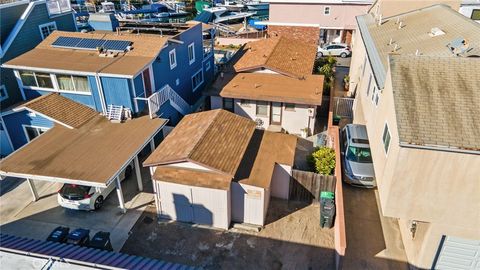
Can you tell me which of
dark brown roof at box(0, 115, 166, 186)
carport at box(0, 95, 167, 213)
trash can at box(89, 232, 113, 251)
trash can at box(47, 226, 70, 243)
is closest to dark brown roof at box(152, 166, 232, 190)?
carport at box(0, 95, 167, 213)

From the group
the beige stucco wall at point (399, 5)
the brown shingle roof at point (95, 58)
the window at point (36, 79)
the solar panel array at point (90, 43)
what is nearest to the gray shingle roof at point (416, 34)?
the beige stucco wall at point (399, 5)

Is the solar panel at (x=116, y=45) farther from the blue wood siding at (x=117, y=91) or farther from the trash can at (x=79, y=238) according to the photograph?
the trash can at (x=79, y=238)

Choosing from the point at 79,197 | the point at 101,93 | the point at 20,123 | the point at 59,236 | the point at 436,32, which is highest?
the point at 436,32

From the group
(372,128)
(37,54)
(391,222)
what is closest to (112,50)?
(37,54)

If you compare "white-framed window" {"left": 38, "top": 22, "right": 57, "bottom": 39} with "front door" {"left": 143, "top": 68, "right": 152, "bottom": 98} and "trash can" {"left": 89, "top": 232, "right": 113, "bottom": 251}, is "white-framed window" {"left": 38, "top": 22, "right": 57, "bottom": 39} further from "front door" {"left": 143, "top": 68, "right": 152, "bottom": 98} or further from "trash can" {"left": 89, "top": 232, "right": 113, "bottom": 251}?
"trash can" {"left": 89, "top": 232, "right": 113, "bottom": 251}

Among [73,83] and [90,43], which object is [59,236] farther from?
[90,43]

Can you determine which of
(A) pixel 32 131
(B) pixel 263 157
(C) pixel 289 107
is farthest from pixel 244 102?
(A) pixel 32 131

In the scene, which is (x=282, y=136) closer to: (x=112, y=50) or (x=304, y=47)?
(x=112, y=50)
